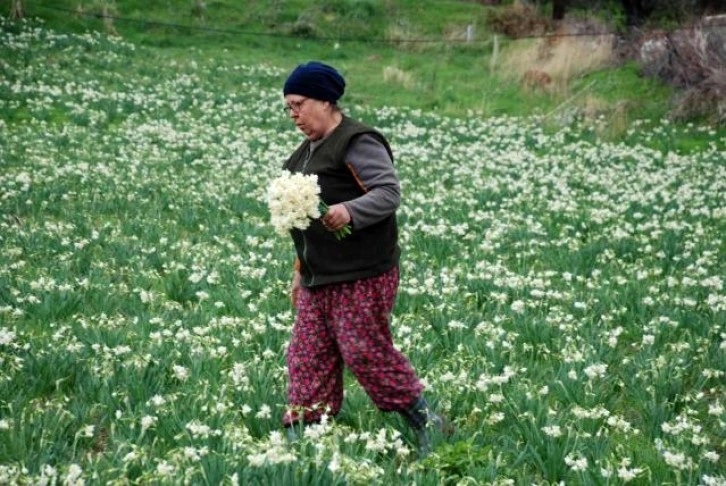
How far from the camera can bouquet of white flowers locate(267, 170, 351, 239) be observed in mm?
3432

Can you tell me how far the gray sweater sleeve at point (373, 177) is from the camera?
12.0 feet

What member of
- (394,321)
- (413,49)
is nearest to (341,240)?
(394,321)

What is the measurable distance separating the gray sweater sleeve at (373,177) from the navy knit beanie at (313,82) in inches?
9.7

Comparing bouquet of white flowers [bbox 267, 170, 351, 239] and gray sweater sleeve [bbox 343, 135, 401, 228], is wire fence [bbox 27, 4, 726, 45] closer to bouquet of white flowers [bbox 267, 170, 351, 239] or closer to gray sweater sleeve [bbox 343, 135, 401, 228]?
gray sweater sleeve [bbox 343, 135, 401, 228]

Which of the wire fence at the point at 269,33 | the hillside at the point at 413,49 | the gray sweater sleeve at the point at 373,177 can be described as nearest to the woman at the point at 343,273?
the gray sweater sleeve at the point at 373,177

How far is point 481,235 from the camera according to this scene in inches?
340

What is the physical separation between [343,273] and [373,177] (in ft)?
1.44

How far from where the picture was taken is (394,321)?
5.76 m

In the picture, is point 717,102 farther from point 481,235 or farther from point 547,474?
point 547,474

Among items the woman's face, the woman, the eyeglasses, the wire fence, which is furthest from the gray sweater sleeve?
the wire fence

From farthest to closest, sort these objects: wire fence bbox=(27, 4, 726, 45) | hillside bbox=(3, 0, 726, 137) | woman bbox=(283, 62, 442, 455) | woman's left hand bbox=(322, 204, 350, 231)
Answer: wire fence bbox=(27, 4, 726, 45) → hillside bbox=(3, 0, 726, 137) → woman bbox=(283, 62, 442, 455) → woman's left hand bbox=(322, 204, 350, 231)

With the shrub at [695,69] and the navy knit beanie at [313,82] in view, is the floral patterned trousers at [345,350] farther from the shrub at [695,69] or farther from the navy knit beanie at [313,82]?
the shrub at [695,69]

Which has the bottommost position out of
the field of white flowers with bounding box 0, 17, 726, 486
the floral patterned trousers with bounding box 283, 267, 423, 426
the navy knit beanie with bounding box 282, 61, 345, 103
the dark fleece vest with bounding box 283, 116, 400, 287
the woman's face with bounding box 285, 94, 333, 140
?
the field of white flowers with bounding box 0, 17, 726, 486

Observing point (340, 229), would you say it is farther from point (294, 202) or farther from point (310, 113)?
point (310, 113)
